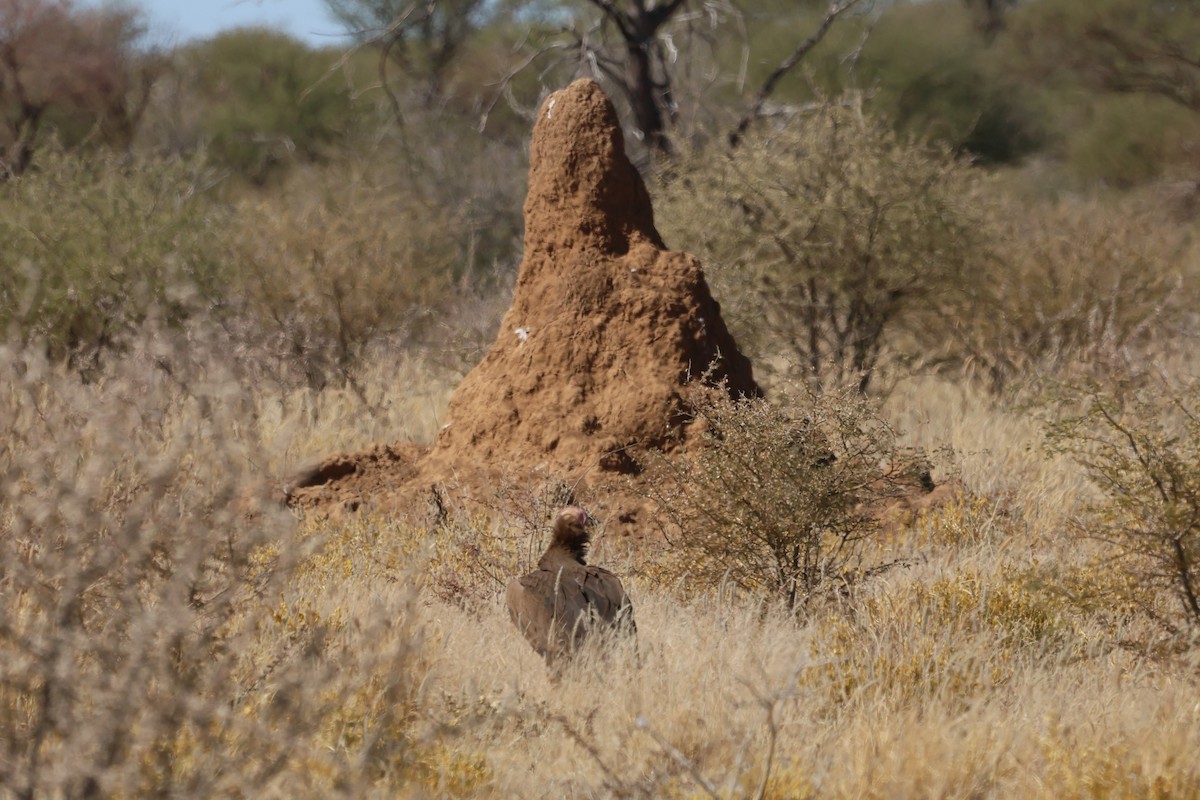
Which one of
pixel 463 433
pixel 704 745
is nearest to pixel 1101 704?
pixel 704 745

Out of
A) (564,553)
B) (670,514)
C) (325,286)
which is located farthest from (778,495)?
(325,286)

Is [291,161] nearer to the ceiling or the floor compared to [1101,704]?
nearer to the floor

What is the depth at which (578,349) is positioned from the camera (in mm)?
6719

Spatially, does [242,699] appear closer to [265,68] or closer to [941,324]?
[941,324]

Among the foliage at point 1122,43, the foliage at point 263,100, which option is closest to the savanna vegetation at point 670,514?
the foliage at point 263,100

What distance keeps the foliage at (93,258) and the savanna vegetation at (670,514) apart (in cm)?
4

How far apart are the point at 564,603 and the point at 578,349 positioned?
8.07 feet

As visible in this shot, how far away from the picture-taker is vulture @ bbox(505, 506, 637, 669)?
4.33 metres

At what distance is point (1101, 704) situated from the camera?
404 cm

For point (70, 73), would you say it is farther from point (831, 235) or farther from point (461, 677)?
point (461, 677)

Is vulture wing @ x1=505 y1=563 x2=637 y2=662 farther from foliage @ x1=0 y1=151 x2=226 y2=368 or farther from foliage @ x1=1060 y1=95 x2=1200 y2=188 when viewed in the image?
foliage @ x1=1060 y1=95 x2=1200 y2=188

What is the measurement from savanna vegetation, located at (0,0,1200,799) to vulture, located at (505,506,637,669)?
109 mm

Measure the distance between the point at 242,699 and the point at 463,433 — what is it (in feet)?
9.97

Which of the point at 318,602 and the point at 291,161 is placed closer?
the point at 318,602
